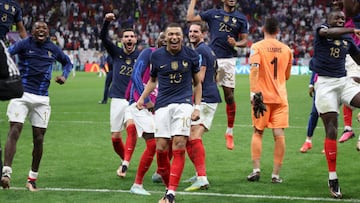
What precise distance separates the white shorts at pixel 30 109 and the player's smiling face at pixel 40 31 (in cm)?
75

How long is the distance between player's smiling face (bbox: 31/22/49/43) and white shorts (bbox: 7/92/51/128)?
2.47ft

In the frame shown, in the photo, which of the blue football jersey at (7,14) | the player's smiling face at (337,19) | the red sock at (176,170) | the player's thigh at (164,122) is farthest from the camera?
the blue football jersey at (7,14)

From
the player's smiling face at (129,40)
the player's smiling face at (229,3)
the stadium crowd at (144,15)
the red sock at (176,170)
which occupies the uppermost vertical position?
the player's smiling face at (229,3)

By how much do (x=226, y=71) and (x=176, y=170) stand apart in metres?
4.48

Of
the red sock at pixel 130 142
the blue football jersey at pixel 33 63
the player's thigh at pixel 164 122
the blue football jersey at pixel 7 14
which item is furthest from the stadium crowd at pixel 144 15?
the player's thigh at pixel 164 122

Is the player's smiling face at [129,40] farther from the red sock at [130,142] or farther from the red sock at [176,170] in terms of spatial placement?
the red sock at [176,170]

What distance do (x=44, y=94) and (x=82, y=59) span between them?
45.6 metres

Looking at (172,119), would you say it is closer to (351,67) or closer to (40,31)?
(40,31)

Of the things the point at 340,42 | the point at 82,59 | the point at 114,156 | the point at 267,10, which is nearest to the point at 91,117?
the point at 114,156

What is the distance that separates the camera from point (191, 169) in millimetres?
10867

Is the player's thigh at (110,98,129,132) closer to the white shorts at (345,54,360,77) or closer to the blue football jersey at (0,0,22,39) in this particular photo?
the blue football jersey at (0,0,22,39)

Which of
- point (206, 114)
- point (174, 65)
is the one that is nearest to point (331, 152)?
point (206, 114)

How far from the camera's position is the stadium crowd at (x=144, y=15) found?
54438 millimetres

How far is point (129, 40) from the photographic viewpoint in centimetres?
1050
